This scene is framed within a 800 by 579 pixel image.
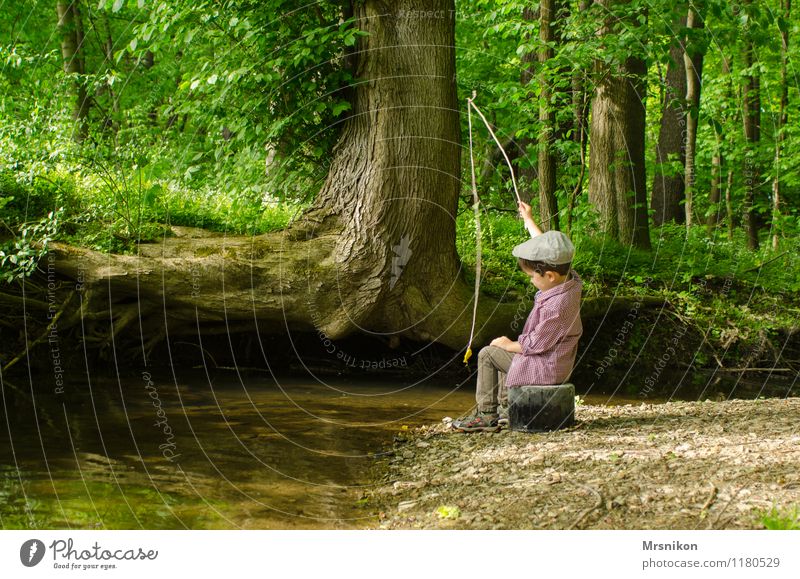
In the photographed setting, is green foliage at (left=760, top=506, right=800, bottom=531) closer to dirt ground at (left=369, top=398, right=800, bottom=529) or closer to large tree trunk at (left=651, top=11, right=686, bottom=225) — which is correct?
dirt ground at (left=369, top=398, right=800, bottom=529)

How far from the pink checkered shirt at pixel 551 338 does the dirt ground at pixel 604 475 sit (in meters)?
0.45

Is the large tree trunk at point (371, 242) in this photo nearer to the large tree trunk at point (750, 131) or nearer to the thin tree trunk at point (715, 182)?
the thin tree trunk at point (715, 182)

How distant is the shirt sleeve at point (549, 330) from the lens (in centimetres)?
577

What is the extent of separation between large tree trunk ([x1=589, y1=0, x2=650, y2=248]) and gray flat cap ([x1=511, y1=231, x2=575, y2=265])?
5.38m

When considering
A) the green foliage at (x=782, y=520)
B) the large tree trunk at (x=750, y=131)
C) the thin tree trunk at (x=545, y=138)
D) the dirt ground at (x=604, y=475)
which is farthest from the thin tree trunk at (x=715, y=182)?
the green foliage at (x=782, y=520)

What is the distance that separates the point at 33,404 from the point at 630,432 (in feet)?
17.2

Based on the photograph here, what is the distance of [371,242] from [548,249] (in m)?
2.59

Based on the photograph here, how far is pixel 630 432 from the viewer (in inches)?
231

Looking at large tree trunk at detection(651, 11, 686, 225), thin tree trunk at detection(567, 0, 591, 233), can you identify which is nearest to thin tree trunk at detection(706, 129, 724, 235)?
large tree trunk at detection(651, 11, 686, 225)

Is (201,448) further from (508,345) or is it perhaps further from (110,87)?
(110,87)

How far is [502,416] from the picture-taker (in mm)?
6391

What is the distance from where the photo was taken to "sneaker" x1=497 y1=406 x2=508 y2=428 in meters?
6.25

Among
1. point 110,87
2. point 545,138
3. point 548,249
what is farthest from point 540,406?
point 110,87
